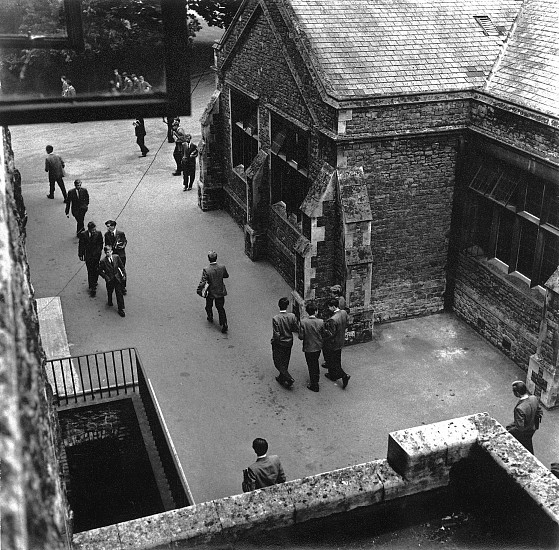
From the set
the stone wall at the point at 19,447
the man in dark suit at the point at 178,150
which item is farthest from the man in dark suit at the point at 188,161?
the stone wall at the point at 19,447

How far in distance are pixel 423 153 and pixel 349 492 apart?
8702 millimetres

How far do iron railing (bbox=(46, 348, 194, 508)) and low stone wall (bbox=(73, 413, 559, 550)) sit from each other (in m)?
2.92

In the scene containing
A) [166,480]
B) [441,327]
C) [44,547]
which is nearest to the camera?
[44,547]

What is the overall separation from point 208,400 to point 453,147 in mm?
6333

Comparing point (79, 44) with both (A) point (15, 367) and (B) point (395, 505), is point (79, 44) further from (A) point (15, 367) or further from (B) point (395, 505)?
(B) point (395, 505)

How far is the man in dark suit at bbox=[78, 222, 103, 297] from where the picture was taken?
46.6ft

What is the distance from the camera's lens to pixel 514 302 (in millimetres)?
12109

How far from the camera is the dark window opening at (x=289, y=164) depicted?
13.9 metres

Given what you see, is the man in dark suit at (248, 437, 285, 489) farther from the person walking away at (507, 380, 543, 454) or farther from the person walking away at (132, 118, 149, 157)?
the person walking away at (132, 118, 149, 157)

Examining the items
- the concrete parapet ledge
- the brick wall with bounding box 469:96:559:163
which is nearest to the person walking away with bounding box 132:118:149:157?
the brick wall with bounding box 469:96:559:163

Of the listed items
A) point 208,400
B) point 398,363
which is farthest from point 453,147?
point 208,400

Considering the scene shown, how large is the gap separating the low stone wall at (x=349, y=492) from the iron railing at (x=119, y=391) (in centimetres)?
292

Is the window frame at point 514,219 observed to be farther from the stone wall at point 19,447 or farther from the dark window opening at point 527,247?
the stone wall at point 19,447

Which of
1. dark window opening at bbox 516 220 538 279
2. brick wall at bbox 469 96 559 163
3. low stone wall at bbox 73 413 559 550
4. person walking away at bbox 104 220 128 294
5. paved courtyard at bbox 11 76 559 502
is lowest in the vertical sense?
paved courtyard at bbox 11 76 559 502
